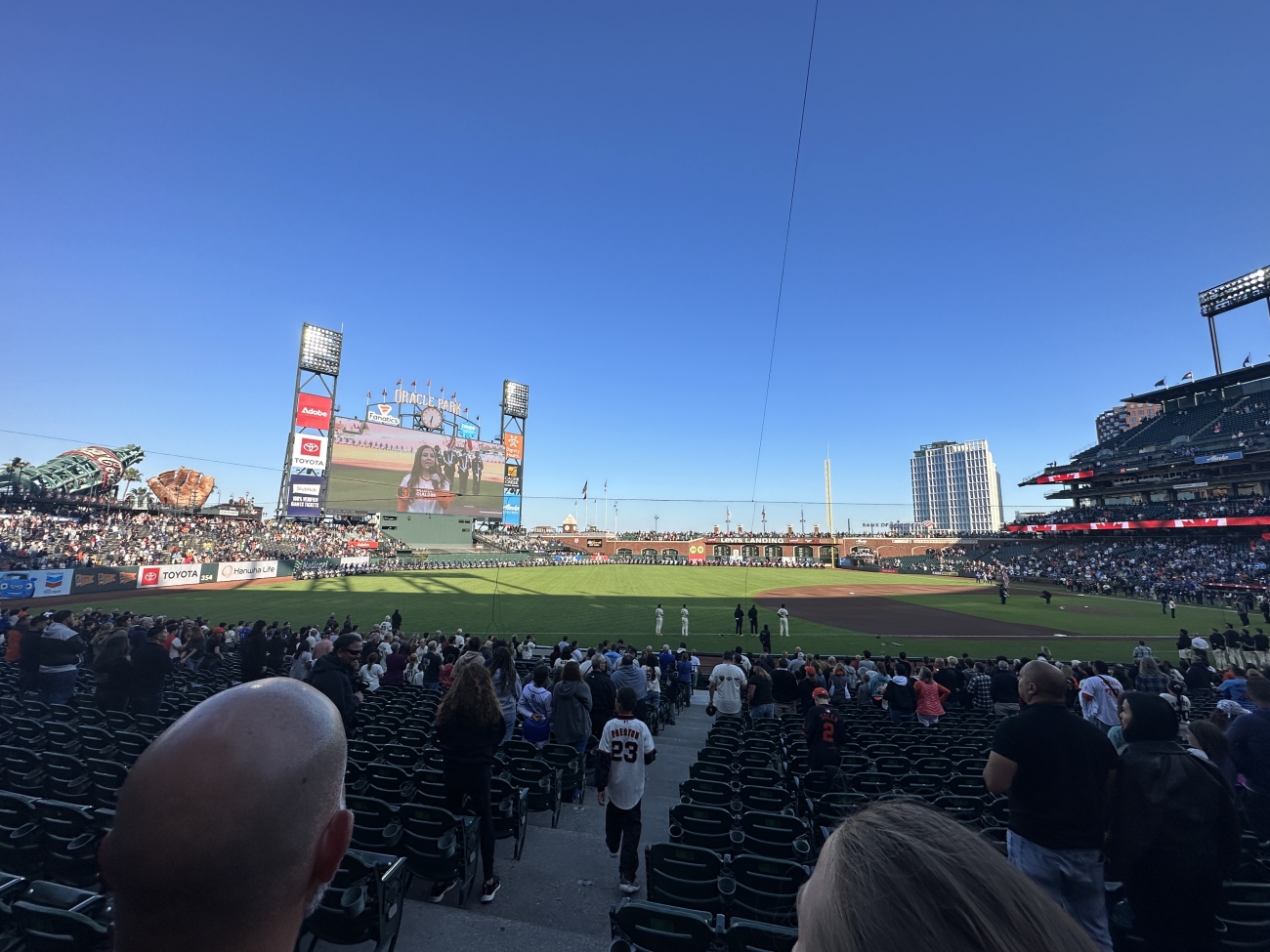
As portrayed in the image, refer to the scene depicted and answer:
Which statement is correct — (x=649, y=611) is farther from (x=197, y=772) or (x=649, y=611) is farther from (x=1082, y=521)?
(x=1082, y=521)

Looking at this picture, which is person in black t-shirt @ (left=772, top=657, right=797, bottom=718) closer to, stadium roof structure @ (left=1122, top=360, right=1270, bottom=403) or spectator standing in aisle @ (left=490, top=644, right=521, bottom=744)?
spectator standing in aisle @ (left=490, top=644, right=521, bottom=744)

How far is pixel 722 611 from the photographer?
34000 millimetres

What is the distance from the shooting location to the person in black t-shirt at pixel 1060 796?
3.56 metres

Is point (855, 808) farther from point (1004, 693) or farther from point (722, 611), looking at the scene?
point (722, 611)

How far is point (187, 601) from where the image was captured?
33406 mm

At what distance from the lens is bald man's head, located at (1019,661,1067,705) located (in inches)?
155

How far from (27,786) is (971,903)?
31.3ft

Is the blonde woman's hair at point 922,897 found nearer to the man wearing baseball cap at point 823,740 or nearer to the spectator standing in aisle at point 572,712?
the man wearing baseball cap at point 823,740

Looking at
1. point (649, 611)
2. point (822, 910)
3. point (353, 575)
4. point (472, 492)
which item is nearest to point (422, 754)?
point (822, 910)

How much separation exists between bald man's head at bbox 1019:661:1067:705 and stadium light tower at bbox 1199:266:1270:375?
78257mm

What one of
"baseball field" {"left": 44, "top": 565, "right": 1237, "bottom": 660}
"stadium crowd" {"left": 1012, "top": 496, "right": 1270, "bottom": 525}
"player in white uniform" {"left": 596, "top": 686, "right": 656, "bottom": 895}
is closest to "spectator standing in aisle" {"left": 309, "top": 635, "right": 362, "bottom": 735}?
"player in white uniform" {"left": 596, "top": 686, "right": 656, "bottom": 895}

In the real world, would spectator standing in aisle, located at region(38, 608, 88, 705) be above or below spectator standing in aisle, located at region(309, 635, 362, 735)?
below

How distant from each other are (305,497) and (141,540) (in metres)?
14.6

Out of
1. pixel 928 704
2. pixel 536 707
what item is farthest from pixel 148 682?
pixel 928 704
